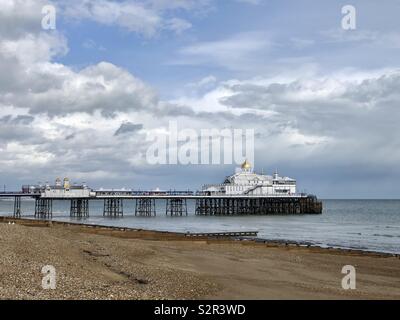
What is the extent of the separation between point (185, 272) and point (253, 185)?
89.3m

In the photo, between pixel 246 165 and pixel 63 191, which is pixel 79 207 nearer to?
pixel 63 191

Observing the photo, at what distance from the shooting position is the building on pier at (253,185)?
105 meters

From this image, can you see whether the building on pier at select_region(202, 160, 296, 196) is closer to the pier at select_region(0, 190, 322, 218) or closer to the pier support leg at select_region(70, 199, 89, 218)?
the pier at select_region(0, 190, 322, 218)

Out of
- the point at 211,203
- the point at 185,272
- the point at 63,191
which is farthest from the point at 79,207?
the point at 185,272

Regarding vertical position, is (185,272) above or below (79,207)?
below

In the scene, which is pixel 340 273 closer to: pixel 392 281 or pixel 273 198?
pixel 392 281

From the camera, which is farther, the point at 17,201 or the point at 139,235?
the point at 17,201

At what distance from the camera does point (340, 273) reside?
74.4 ft

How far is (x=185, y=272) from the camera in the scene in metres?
19.5

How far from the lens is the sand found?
45.6ft

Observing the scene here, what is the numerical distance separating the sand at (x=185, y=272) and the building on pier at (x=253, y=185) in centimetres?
7356
